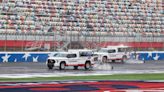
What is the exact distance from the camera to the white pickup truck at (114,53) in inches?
1740

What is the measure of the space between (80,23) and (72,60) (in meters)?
21.8

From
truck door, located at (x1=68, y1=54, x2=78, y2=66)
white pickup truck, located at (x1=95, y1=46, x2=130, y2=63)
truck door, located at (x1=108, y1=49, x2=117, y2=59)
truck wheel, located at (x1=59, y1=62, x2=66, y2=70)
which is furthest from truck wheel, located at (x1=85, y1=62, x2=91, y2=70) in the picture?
truck door, located at (x1=108, y1=49, x2=117, y2=59)

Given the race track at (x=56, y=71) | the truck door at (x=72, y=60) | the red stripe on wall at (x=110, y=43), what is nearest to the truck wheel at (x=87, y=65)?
the race track at (x=56, y=71)

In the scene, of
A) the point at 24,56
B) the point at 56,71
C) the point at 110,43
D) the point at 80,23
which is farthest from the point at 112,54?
the point at 56,71

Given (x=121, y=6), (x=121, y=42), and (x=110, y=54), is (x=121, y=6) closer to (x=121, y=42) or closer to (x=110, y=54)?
(x=121, y=42)

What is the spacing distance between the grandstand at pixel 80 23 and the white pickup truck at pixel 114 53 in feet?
8.59

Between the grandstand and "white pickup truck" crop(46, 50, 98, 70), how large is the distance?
11238 millimetres

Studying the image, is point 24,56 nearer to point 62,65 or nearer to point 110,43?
point 110,43

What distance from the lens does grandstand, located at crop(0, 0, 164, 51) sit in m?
44.6

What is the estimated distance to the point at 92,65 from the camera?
32812 millimetres

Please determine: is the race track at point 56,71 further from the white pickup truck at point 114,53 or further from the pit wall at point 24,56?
the white pickup truck at point 114,53

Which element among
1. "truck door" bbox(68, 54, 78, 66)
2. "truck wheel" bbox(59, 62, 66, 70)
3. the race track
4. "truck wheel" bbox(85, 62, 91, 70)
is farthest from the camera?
"truck wheel" bbox(85, 62, 91, 70)

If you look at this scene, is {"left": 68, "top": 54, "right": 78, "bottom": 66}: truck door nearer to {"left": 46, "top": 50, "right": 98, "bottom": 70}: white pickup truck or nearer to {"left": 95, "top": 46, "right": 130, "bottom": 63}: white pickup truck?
{"left": 46, "top": 50, "right": 98, "bottom": 70}: white pickup truck

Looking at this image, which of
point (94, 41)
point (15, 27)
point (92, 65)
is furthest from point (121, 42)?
point (92, 65)
